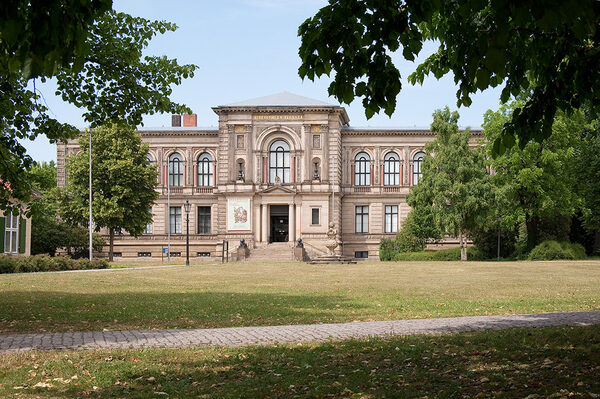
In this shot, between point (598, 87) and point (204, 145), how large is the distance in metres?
60.2

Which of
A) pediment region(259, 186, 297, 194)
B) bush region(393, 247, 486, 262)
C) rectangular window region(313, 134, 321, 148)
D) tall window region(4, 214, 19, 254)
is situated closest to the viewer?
tall window region(4, 214, 19, 254)

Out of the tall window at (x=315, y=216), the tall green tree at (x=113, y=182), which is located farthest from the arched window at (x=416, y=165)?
the tall green tree at (x=113, y=182)

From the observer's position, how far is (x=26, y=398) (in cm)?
727

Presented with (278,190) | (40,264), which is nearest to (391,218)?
(278,190)

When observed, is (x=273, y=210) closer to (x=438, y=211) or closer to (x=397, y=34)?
(x=438, y=211)

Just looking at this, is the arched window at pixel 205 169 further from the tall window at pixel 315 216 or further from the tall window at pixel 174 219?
the tall window at pixel 315 216

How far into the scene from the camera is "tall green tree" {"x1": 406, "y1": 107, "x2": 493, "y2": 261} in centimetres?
4862

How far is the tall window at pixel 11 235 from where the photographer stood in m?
40.1

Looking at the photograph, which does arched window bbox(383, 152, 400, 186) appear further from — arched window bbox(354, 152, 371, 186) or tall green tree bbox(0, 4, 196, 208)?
tall green tree bbox(0, 4, 196, 208)

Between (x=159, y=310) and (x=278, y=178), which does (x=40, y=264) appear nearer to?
(x=159, y=310)

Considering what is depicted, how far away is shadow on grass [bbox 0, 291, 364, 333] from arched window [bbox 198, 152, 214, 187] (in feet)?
156

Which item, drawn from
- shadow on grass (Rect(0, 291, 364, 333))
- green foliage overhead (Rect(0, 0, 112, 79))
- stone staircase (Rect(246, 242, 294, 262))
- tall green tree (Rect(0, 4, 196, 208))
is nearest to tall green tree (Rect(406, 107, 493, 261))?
stone staircase (Rect(246, 242, 294, 262))

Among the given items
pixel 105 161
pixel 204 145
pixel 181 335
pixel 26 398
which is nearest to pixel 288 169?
pixel 204 145

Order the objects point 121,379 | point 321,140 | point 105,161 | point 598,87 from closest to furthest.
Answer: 1. point 121,379
2. point 598,87
3. point 105,161
4. point 321,140
